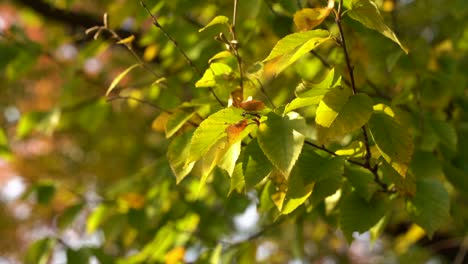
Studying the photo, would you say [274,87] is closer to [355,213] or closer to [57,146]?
[355,213]

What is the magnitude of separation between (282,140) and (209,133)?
137 millimetres

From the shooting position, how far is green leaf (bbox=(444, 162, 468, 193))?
1.72 meters

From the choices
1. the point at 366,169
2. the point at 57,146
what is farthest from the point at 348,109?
the point at 57,146

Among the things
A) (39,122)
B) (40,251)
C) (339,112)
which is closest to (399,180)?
(339,112)

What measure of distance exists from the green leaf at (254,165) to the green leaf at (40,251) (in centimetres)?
121

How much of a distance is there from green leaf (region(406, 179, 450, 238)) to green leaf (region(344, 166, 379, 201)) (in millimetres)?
109

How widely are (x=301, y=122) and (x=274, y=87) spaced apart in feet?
4.62

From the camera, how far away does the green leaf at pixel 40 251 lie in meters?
2.11

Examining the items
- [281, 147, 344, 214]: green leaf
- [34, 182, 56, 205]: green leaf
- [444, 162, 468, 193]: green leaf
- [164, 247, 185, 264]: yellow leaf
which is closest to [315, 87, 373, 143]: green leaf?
[281, 147, 344, 214]: green leaf

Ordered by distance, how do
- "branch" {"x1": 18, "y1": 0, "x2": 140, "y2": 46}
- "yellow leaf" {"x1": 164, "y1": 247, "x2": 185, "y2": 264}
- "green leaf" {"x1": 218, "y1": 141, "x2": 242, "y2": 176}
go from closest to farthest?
1. "green leaf" {"x1": 218, "y1": 141, "x2": 242, "y2": 176}
2. "yellow leaf" {"x1": 164, "y1": 247, "x2": 185, "y2": 264}
3. "branch" {"x1": 18, "y1": 0, "x2": 140, "y2": 46}

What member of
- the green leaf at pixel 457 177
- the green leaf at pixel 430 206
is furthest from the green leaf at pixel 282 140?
the green leaf at pixel 457 177

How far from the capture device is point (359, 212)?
1.41m

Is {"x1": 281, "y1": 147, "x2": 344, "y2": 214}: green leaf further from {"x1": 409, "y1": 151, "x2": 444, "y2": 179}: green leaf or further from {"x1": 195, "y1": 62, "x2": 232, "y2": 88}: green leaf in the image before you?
{"x1": 409, "y1": 151, "x2": 444, "y2": 179}: green leaf

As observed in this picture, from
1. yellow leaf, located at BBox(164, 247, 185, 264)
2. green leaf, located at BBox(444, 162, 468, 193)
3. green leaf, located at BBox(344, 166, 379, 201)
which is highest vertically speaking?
green leaf, located at BBox(344, 166, 379, 201)
